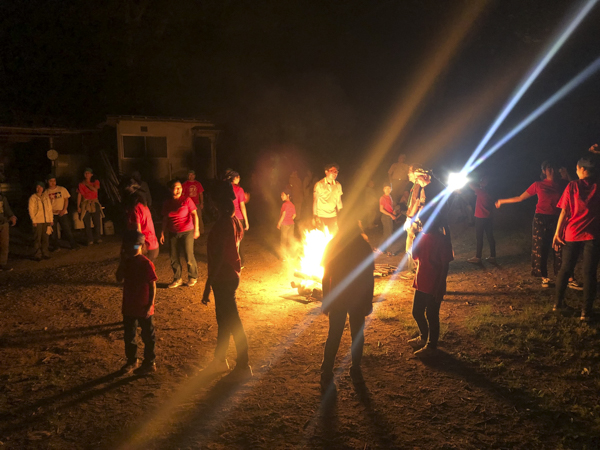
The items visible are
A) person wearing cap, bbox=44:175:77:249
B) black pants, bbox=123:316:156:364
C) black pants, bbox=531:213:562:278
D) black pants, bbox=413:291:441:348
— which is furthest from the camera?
person wearing cap, bbox=44:175:77:249

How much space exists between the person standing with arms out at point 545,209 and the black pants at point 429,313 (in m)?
3.42

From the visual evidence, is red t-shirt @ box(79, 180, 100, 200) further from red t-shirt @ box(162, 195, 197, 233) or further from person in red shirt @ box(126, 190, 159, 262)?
person in red shirt @ box(126, 190, 159, 262)

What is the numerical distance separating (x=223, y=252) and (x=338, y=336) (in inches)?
58.8

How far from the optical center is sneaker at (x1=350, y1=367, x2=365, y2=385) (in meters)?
4.61

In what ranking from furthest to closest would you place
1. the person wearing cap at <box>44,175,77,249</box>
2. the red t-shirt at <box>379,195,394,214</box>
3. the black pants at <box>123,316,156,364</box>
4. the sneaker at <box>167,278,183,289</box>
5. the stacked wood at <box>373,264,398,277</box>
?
the person wearing cap at <box>44,175,77,249</box>, the red t-shirt at <box>379,195,394,214</box>, the stacked wood at <box>373,264,398,277</box>, the sneaker at <box>167,278,183,289</box>, the black pants at <box>123,316,156,364</box>

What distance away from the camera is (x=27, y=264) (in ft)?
34.5

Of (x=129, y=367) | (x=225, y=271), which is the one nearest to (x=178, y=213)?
(x=129, y=367)

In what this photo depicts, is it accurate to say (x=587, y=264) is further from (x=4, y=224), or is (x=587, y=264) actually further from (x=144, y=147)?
(x=144, y=147)

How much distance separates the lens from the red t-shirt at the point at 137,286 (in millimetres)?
4633

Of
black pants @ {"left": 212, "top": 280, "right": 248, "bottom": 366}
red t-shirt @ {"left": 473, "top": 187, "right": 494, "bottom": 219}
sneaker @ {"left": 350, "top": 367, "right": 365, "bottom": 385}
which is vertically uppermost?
red t-shirt @ {"left": 473, "top": 187, "right": 494, "bottom": 219}

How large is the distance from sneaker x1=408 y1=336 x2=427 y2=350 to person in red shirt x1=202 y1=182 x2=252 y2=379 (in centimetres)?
212

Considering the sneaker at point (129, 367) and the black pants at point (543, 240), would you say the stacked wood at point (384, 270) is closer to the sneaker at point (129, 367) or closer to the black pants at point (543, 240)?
the black pants at point (543, 240)

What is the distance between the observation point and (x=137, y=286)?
466 cm

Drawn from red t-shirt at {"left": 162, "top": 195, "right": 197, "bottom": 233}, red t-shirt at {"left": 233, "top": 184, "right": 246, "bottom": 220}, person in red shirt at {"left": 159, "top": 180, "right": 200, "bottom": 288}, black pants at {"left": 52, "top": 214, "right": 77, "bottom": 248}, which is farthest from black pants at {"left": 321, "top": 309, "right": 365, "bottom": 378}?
black pants at {"left": 52, "top": 214, "right": 77, "bottom": 248}
